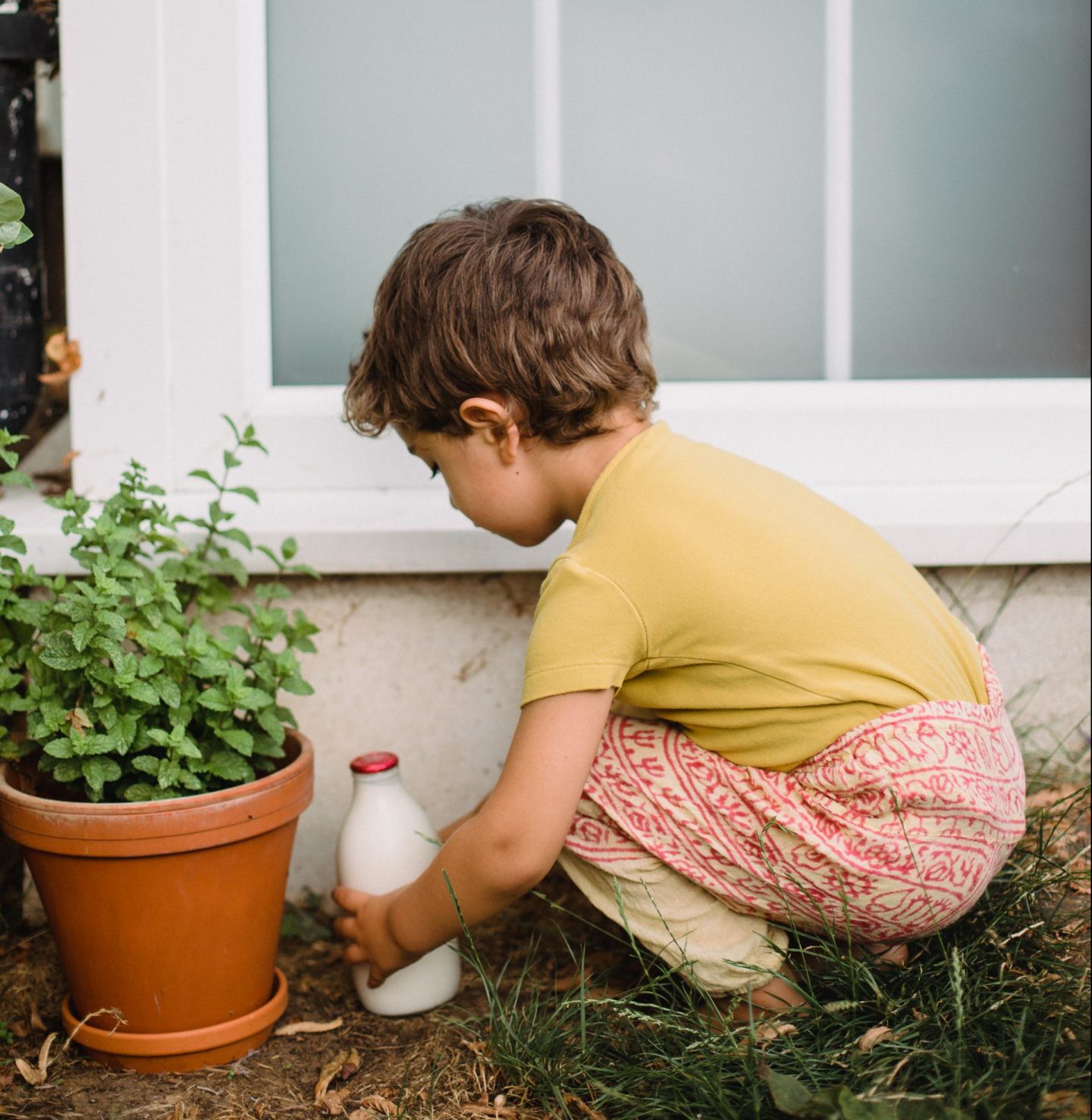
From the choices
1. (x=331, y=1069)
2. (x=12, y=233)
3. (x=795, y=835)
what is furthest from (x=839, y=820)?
(x=12, y=233)

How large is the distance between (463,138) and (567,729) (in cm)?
115

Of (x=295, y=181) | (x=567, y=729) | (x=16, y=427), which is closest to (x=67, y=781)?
(x=567, y=729)

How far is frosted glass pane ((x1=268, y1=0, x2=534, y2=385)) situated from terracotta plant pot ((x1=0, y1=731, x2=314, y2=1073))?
→ 0.85 meters

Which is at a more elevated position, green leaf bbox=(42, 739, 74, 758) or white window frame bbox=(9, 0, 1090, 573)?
white window frame bbox=(9, 0, 1090, 573)

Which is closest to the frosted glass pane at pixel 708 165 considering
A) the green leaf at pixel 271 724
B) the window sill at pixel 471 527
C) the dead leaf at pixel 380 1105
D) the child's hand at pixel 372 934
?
the window sill at pixel 471 527

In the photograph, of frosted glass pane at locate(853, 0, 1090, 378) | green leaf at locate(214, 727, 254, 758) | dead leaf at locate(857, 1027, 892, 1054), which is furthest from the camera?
frosted glass pane at locate(853, 0, 1090, 378)

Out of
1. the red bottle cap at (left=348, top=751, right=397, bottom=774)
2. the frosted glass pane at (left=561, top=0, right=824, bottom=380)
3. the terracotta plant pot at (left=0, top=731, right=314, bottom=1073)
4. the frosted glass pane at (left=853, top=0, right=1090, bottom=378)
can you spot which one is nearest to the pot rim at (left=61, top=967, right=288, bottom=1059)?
the terracotta plant pot at (left=0, top=731, right=314, bottom=1073)

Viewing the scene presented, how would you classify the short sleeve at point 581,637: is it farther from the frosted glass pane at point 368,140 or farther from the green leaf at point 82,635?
the frosted glass pane at point 368,140

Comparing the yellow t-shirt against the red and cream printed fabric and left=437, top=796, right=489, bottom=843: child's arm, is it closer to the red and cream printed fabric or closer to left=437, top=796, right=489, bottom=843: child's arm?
the red and cream printed fabric

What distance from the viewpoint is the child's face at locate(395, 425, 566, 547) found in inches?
56.8

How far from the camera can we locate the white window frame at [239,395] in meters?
1.74

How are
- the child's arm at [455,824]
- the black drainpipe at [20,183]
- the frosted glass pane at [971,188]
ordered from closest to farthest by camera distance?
the child's arm at [455,824], the black drainpipe at [20,183], the frosted glass pane at [971,188]

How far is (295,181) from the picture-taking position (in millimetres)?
1902

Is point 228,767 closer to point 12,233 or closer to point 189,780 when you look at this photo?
point 189,780
